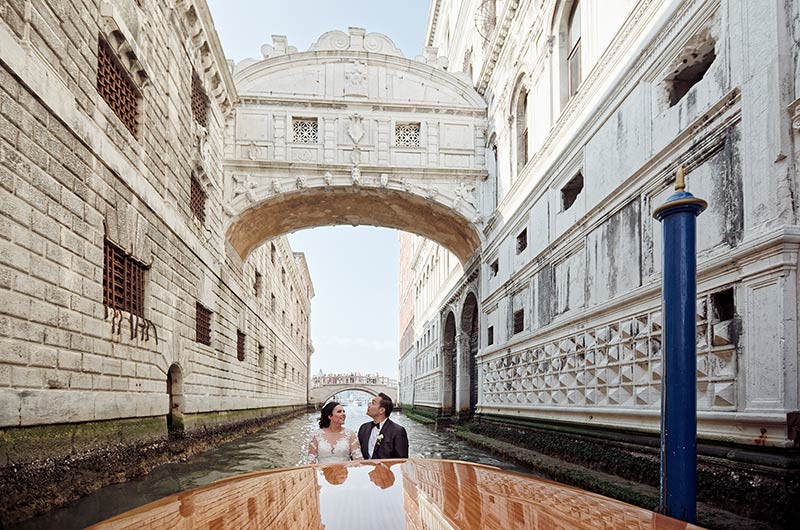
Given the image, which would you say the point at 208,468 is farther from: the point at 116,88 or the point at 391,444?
the point at 116,88

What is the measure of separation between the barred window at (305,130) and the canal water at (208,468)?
6451 millimetres

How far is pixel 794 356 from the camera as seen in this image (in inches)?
157

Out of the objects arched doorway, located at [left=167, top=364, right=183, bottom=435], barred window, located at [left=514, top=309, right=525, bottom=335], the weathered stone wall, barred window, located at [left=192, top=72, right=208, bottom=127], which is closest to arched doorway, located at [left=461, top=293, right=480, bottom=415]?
barred window, located at [left=514, top=309, right=525, bottom=335]

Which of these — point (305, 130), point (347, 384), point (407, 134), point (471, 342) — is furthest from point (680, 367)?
point (347, 384)

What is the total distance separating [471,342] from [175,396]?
393 inches

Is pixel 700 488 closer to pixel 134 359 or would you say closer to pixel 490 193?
pixel 134 359

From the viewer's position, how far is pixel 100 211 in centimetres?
652

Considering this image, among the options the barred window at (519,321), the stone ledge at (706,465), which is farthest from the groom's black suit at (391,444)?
the barred window at (519,321)

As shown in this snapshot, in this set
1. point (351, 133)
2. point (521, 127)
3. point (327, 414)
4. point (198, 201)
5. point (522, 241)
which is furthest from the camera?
point (351, 133)

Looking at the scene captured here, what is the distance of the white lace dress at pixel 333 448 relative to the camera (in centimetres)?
434

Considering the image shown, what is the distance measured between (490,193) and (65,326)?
9741 millimetres

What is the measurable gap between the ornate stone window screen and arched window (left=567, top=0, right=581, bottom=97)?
3884mm

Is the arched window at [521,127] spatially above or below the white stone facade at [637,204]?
above

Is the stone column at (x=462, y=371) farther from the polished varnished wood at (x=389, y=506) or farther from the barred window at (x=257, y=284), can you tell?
the polished varnished wood at (x=389, y=506)
